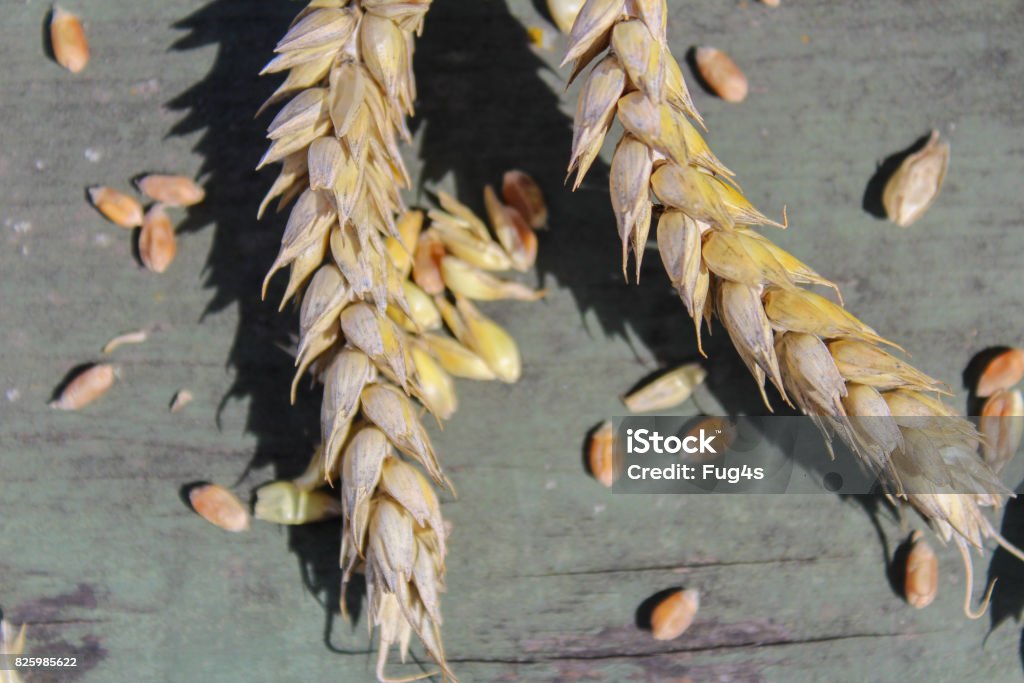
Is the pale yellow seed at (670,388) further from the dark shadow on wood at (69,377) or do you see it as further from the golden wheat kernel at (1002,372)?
the dark shadow on wood at (69,377)

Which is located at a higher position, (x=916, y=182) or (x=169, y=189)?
(x=916, y=182)

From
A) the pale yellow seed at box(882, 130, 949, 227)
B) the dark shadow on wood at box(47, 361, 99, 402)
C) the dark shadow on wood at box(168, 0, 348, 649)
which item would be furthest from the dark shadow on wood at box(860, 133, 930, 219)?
→ the dark shadow on wood at box(47, 361, 99, 402)

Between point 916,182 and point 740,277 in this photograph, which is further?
point 916,182

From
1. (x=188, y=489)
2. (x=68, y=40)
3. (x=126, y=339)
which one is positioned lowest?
(x=188, y=489)

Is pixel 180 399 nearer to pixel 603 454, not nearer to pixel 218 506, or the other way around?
pixel 218 506

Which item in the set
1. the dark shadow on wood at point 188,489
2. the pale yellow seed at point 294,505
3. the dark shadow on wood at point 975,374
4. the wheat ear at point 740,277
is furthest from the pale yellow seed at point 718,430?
the dark shadow on wood at point 188,489

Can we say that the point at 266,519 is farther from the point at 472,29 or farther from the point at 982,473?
the point at 982,473

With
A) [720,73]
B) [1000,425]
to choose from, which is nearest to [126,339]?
[720,73]
